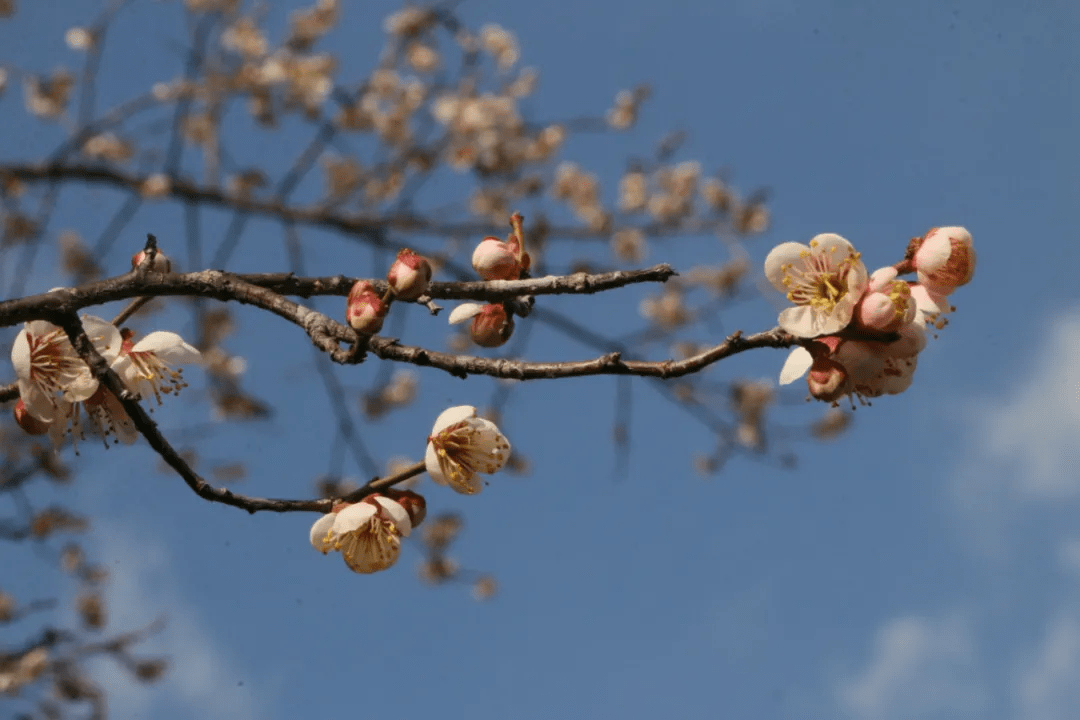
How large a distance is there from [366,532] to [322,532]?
8 centimetres

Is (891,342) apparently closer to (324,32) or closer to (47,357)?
(47,357)

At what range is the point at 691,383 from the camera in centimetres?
566

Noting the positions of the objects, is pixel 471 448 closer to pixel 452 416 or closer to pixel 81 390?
pixel 452 416

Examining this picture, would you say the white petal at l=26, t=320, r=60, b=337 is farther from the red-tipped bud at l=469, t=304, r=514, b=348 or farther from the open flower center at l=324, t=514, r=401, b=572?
the red-tipped bud at l=469, t=304, r=514, b=348

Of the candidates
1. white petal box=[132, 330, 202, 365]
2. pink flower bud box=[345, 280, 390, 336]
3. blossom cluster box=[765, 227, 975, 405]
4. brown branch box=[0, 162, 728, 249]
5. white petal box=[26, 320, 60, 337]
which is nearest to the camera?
pink flower bud box=[345, 280, 390, 336]

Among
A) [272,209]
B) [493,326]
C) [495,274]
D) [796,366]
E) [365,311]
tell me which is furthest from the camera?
[272,209]

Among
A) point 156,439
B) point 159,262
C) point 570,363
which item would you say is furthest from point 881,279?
point 159,262

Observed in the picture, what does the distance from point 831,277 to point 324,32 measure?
6.69m

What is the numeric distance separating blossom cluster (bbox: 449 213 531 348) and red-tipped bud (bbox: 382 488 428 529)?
339 millimetres

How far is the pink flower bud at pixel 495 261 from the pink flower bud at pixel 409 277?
21 cm

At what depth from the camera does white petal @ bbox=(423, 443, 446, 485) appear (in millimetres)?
1883

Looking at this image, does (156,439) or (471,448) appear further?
(471,448)

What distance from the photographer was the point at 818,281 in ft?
6.07

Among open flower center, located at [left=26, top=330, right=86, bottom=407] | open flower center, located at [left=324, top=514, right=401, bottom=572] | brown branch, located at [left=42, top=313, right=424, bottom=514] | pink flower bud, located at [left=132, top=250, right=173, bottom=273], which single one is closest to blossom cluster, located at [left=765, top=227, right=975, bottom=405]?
open flower center, located at [left=324, top=514, right=401, bottom=572]
